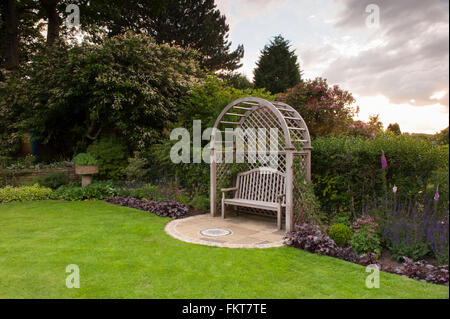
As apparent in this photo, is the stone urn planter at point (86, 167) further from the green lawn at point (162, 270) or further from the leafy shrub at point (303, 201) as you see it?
the leafy shrub at point (303, 201)

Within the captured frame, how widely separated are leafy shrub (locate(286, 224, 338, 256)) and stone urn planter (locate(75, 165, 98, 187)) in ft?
22.2

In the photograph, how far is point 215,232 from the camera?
207 inches

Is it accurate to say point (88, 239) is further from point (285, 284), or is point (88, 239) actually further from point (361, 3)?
point (361, 3)

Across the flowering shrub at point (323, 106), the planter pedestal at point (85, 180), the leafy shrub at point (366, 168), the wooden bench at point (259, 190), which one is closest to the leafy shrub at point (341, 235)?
the leafy shrub at point (366, 168)

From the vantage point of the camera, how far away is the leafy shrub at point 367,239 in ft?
13.2

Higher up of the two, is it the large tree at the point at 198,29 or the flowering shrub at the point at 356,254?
the large tree at the point at 198,29

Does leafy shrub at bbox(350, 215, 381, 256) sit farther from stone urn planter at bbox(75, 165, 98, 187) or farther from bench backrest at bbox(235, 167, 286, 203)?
stone urn planter at bbox(75, 165, 98, 187)

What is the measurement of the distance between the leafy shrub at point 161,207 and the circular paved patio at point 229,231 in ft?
1.12

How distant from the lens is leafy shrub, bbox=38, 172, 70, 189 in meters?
9.73

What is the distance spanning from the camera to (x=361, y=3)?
181 inches

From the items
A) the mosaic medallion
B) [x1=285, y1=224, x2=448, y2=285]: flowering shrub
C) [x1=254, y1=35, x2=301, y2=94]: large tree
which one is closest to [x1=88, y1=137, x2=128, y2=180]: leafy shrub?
the mosaic medallion

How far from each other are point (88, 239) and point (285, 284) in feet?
10.6
